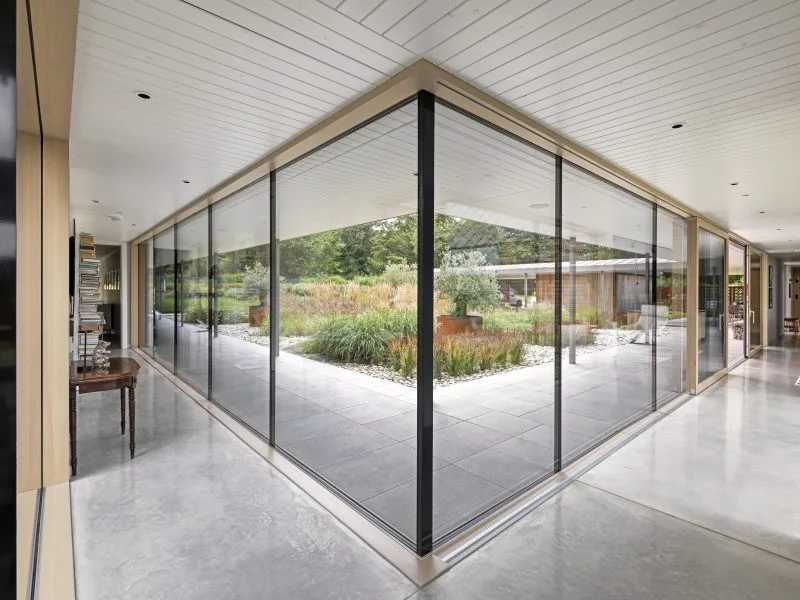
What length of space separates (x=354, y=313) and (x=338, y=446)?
1243mm

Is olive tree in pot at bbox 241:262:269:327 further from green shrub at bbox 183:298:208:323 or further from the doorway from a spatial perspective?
the doorway

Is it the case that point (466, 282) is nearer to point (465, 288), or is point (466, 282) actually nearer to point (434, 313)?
point (465, 288)

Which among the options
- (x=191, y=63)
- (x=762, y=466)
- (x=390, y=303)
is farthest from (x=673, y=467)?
(x=191, y=63)

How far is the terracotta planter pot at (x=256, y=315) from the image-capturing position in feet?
14.6

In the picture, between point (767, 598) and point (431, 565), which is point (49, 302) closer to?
point (431, 565)

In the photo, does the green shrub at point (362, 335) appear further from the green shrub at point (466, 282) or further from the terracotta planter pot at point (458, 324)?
the green shrub at point (466, 282)

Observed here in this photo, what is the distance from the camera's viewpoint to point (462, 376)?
2.99 m

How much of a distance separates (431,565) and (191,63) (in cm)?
285

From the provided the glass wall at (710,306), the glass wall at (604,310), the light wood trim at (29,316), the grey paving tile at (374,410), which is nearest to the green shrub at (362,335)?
the grey paving tile at (374,410)

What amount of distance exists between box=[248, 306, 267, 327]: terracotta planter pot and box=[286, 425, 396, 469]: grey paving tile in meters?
1.33

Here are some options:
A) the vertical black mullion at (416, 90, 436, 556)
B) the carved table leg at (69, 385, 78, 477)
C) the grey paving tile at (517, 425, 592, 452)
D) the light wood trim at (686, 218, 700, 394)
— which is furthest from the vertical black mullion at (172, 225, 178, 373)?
the light wood trim at (686, 218, 700, 394)

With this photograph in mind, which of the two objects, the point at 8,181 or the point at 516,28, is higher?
the point at 516,28

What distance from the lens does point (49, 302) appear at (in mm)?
3117

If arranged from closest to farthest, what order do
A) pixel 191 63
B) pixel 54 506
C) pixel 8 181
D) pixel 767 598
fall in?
pixel 8 181, pixel 767 598, pixel 191 63, pixel 54 506
